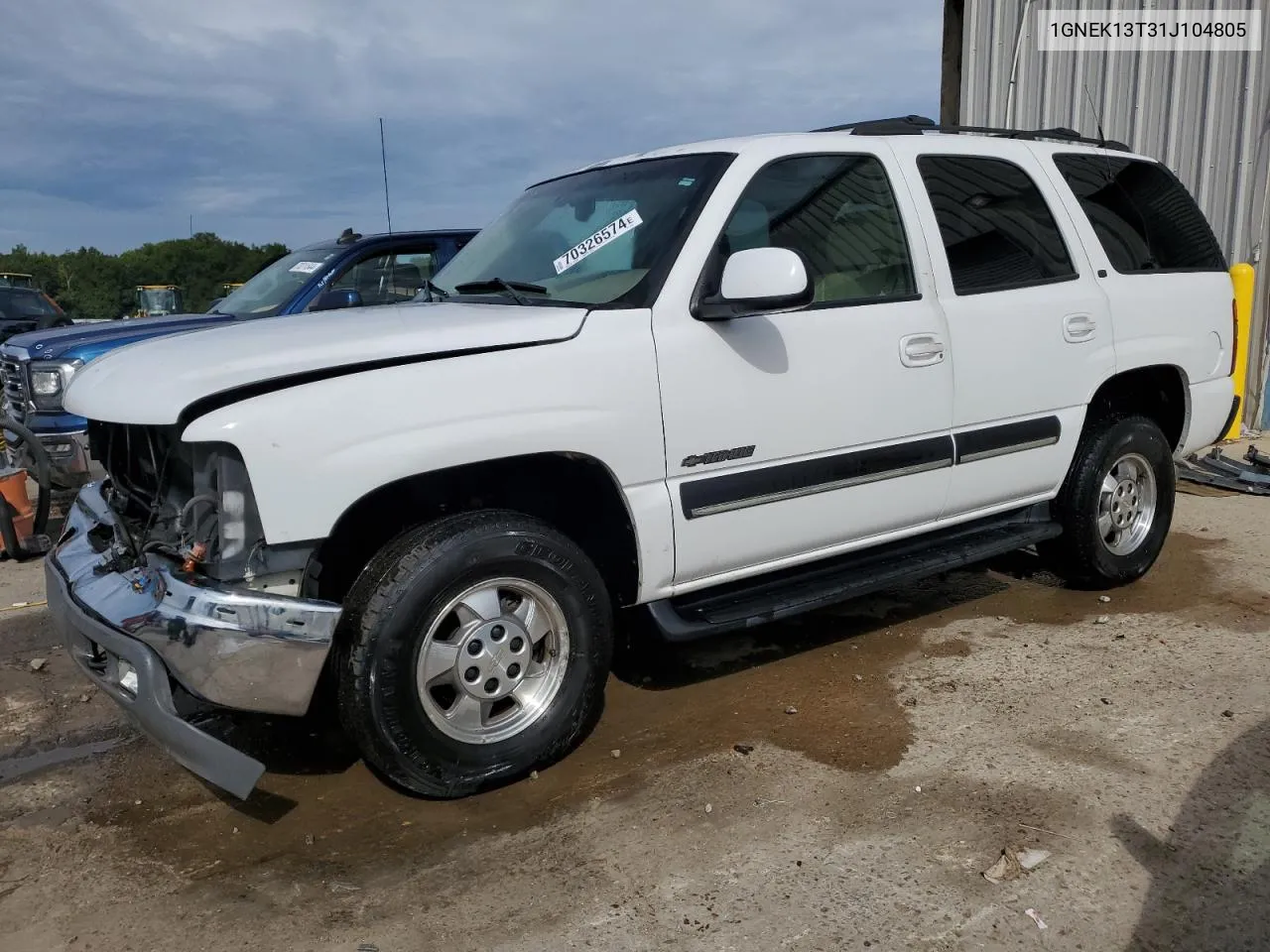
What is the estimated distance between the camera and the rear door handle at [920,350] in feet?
12.1

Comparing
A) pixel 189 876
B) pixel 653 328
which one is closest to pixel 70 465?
pixel 189 876

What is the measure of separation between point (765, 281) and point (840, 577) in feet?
4.11

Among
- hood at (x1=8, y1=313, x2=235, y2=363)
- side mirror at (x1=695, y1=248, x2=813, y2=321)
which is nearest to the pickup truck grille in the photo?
hood at (x1=8, y1=313, x2=235, y2=363)

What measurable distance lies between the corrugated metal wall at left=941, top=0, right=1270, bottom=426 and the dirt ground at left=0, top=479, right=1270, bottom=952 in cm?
574

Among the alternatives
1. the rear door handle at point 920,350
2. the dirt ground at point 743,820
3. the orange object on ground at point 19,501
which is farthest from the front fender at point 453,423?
the orange object on ground at point 19,501

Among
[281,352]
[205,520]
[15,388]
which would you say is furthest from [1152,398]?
[15,388]

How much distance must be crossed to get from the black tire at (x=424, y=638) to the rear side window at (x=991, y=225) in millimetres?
1981

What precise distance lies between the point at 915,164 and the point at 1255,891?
268 cm

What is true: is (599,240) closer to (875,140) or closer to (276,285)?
(875,140)

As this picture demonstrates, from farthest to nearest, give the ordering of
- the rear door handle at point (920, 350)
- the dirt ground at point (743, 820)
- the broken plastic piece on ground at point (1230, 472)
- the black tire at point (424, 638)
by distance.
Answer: the broken plastic piece on ground at point (1230, 472) → the rear door handle at point (920, 350) → the black tire at point (424, 638) → the dirt ground at point (743, 820)

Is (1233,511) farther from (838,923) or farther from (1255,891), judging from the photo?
(838,923)

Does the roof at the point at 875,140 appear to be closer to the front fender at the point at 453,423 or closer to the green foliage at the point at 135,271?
the front fender at the point at 453,423

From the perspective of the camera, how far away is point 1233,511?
650 centimetres

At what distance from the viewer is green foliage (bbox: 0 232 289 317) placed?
46.3 m
